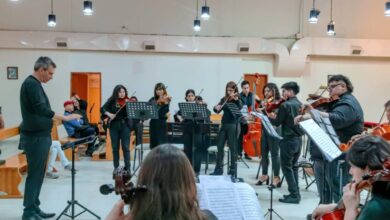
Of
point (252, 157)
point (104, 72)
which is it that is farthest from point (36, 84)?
point (104, 72)

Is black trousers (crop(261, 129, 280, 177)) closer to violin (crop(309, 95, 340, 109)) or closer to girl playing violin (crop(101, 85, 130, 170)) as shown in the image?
violin (crop(309, 95, 340, 109))

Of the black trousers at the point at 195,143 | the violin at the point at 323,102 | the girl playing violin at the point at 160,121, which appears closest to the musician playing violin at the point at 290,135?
the violin at the point at 323,102

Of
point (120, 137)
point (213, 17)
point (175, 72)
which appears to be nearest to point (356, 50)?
point (213, 17)

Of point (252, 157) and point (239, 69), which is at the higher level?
point (239, 69)

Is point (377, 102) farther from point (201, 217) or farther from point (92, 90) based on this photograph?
point (201, 217)

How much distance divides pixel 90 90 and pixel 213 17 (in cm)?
432

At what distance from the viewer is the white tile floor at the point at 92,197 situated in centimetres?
443

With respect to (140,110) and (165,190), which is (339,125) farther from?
(140,110)

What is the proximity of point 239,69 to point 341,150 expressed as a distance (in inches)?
293

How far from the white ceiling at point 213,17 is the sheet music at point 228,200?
807 cm

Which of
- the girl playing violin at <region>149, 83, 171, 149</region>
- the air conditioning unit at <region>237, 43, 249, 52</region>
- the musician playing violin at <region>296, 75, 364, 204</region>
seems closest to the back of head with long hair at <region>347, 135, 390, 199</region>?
the musician playing violin at <region>296, 75, 364, 204</region>

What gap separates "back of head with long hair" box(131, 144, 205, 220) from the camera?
1342 millimetres

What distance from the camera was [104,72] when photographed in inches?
404

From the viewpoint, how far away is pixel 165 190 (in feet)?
4.42
